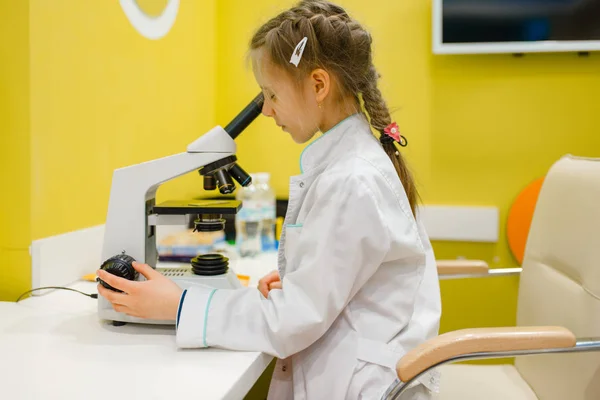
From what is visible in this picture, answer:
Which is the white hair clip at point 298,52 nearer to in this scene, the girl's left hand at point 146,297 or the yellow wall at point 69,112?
the girl's left hand at point 146,297

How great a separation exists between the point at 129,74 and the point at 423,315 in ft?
3.33

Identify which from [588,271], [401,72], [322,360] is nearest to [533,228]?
[588,271]

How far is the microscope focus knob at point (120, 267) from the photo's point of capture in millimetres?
899

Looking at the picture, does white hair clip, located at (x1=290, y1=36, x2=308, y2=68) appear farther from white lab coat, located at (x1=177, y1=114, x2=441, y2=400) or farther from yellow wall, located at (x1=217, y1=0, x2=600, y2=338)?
yellow wall, located at (x1=217, y1=0, x2=600, y2=338)

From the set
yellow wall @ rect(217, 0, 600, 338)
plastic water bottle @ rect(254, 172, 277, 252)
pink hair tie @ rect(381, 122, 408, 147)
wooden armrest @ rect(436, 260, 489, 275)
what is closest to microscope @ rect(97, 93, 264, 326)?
pink hair tie @ rect(381, 122, 408, 147)

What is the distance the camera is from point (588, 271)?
1059 mm

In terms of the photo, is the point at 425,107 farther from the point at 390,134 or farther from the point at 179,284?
the point at 179,284

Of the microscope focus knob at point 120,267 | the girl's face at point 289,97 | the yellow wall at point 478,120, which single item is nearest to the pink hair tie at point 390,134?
the girl's face at point 289,97

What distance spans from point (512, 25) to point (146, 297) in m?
1.53

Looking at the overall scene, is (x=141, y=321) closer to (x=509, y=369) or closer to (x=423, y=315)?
(x=423, y=315)

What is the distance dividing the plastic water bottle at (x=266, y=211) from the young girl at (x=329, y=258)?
0.78 metres

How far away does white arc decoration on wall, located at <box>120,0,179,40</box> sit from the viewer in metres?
1.46

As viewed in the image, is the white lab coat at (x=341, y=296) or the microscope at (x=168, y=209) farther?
the microscope at (x=168, y=209)

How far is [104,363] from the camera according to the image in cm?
77
